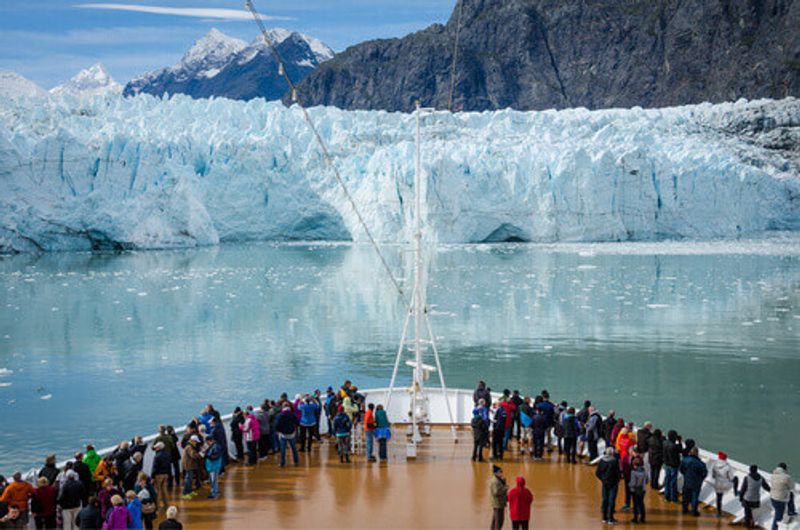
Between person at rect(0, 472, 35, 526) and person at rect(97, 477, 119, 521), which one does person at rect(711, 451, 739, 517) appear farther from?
person at rect(0, 472, 35, 526)

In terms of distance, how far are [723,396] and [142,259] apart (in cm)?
3376

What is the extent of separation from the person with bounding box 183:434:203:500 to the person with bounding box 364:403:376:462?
1.86 m

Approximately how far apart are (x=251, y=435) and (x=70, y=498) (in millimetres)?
2341

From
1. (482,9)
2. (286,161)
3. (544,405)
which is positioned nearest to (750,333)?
(544,405)

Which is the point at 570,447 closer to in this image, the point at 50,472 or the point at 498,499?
the point at 498,499

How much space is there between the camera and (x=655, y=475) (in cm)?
820

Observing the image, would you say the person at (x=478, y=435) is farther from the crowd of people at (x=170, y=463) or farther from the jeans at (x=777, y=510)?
the jeans at (x=777, y=510)

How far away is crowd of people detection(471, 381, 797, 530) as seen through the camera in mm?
6992

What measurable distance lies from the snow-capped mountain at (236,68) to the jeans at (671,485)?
15052cm

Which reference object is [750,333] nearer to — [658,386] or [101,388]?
[658,386]

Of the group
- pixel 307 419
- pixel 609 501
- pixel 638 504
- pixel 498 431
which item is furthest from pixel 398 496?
pixel 638 504

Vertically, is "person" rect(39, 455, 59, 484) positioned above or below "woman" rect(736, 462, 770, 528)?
above

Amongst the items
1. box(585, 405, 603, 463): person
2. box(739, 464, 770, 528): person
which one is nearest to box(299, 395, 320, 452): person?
box(585, 405, 603, 463): person

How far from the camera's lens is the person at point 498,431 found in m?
9.08
